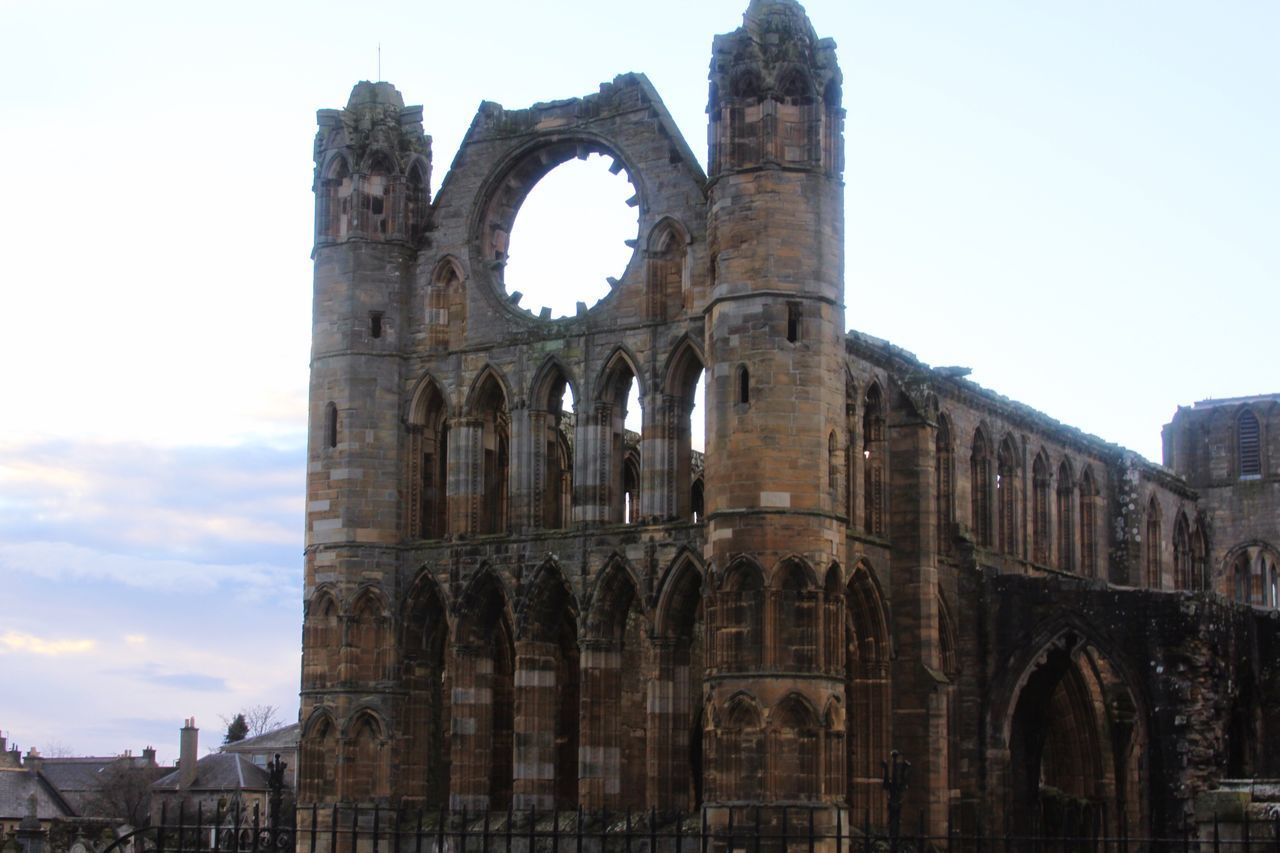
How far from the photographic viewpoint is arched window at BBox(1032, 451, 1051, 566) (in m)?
44.5

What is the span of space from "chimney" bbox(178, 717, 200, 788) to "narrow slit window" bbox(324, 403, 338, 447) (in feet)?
162

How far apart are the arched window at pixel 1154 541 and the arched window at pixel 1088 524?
3706 millimetres

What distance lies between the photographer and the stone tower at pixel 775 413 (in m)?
31.3

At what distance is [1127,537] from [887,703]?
47.0 feet

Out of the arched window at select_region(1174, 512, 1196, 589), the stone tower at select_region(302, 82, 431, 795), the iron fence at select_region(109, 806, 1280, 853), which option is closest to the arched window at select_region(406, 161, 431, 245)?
the stone tower at select_region(302, 82, 431, 795)

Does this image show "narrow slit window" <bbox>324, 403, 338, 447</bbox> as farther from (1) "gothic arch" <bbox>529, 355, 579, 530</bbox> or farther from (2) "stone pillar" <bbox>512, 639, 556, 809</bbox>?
(2) "stone pillar" <bbox>512, 639, 556, 809</bbox>

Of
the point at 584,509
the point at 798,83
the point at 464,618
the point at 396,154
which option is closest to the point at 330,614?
the point at 464,618

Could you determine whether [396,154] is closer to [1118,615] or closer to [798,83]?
[798,83]

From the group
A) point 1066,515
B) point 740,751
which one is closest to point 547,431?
point 740,751

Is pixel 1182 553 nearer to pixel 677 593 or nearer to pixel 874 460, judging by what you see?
pixel 874 460

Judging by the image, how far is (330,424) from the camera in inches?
1476

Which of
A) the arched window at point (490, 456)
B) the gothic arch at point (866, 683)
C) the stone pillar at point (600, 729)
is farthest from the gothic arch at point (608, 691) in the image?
the gothic arch at point (866, 683)

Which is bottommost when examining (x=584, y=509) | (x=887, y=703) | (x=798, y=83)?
(x=887, y=703)

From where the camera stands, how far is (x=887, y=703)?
35625 millimetres
